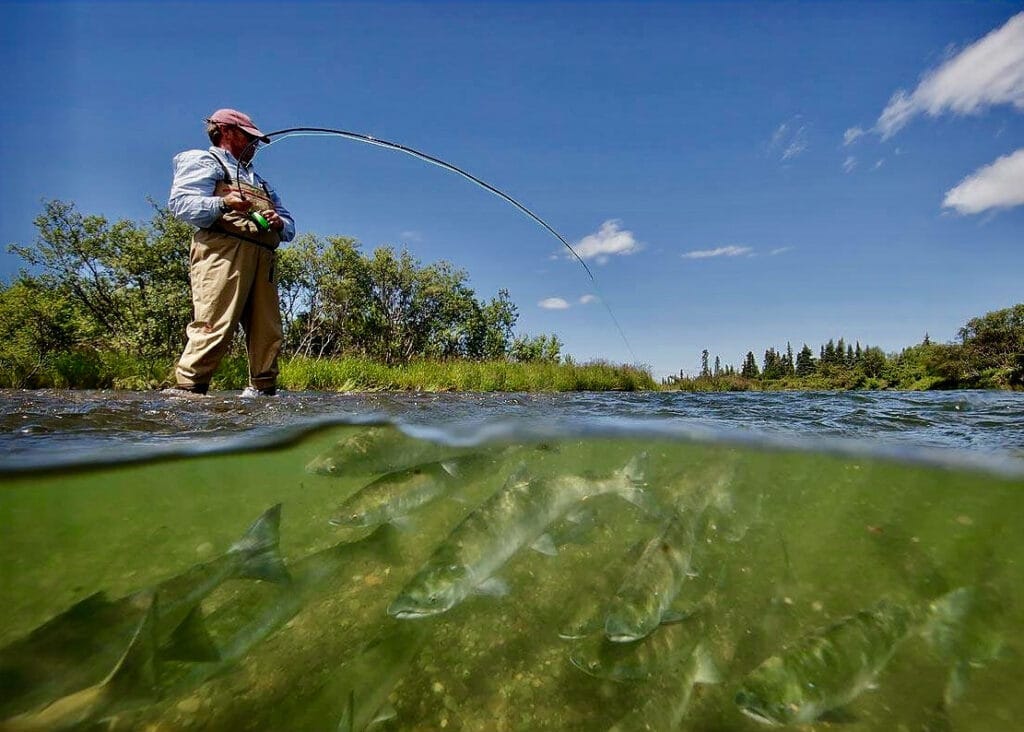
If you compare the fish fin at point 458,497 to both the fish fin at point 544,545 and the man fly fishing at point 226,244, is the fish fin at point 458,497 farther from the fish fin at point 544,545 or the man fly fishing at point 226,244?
the man fly fishing at point 226,244

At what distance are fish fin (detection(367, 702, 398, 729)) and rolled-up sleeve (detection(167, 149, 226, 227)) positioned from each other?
457 centimetres

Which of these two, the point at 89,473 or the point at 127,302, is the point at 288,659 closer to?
the point at 89,473

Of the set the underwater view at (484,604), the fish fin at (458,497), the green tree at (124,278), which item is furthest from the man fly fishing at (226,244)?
the green tree at (124,278)

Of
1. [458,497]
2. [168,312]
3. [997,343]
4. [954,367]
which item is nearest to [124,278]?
[168,312]

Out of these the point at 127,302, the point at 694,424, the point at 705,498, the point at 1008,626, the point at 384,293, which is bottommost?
the point at 1008,626

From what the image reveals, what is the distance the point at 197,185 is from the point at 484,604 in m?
4.69

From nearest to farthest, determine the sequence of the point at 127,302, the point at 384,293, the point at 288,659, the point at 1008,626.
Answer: the point at 288,659
the point at 1008,626
the point at 127,302
the point at 384,293

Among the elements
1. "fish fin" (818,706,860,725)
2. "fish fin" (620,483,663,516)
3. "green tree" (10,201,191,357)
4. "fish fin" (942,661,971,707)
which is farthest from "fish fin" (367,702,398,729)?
"green tree" (10,201,191,357)

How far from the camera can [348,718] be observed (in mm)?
1092

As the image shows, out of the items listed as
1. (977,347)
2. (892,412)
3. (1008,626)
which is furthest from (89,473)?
(977,347)

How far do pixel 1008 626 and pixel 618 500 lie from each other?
1.78m

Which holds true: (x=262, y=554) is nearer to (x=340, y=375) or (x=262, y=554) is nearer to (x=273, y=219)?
(x=273, y=219)

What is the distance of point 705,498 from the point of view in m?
3.17

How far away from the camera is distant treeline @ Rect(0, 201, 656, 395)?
9820 millimetres
